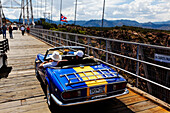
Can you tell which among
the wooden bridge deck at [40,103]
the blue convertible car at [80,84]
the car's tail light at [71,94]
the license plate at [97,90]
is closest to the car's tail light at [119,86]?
the blue convertible car at [80,84]

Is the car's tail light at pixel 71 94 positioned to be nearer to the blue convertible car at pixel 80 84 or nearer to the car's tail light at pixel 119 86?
the blue convertible car at pixel 80 84

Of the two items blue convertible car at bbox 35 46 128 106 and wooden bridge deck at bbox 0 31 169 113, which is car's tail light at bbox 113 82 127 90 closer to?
blue convertible car at bbox 35 46 128 106

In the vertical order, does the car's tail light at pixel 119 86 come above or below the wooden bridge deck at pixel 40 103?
above

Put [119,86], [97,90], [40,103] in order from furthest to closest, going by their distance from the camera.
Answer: [40,103] < [119,86] < [97,90]

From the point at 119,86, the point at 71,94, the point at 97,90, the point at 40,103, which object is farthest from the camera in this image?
the point at 40,103

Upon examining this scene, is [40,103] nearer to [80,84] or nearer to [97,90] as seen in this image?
[80,84]

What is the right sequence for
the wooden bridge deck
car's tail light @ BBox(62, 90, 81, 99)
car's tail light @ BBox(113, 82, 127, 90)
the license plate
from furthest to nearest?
the wooden bridge deck, car's tail light @ BBox(113, 82, 127, 90), the license plate, car's tail light @ BBox(62, 90, 81, 99)

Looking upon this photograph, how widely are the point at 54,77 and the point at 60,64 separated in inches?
22.7

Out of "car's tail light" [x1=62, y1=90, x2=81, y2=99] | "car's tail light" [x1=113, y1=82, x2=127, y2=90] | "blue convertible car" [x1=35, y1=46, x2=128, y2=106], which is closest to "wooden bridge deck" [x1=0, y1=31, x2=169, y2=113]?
Result: "blue convertible car" [x1=35, y1=46, x2=128, y2=106]

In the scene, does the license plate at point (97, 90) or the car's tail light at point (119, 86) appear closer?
the license plate at point (97, 90)

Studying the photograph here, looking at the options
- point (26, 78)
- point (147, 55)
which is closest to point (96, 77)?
point (147, 55)

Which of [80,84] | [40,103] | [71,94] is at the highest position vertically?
[80,84]

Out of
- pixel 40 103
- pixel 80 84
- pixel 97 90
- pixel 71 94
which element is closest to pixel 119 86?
pixel 97 90

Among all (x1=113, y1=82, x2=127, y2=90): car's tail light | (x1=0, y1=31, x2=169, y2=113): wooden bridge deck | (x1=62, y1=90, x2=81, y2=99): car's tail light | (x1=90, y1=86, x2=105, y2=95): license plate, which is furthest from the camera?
(x1=0, y1=31, x2=169, y2=113): wooden bridge deck
